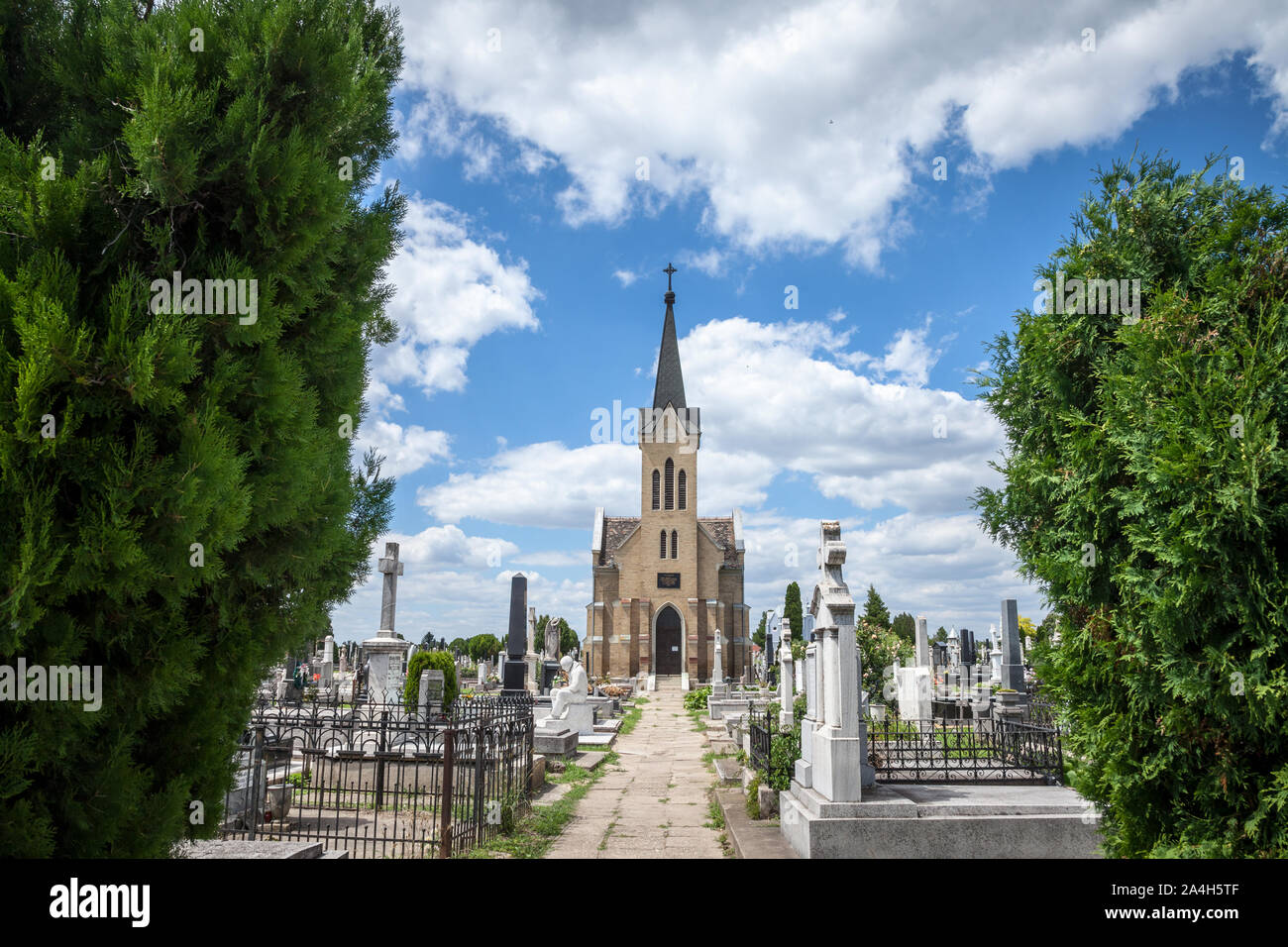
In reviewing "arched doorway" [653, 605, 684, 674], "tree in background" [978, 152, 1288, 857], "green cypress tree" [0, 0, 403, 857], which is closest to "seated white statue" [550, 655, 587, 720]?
"tree in background" [978, 152, 1288, 857]

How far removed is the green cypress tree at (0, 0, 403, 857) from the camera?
2.66 m

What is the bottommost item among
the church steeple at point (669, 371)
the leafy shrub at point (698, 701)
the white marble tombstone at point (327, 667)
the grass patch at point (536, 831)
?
the leafy shrub at point (698, 701)

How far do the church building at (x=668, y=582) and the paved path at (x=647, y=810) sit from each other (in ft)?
87.8

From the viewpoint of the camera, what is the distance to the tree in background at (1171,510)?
11.5ft

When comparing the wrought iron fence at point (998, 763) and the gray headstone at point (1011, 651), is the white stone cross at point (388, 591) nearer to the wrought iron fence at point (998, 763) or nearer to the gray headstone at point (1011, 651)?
the wrought iron fence at point (998, 763)

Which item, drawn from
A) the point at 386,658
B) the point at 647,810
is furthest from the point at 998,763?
the point at 386,658

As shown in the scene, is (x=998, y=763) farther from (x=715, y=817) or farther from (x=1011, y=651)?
(x=1011, y=651)

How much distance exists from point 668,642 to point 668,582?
366cm

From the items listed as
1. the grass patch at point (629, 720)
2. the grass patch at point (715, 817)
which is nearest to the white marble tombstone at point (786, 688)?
the grass patch at point (715, 817)

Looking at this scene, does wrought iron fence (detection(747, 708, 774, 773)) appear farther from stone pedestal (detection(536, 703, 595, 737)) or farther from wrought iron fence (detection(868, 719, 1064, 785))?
stone pedestal (detection(536, 703, 595, 737))
